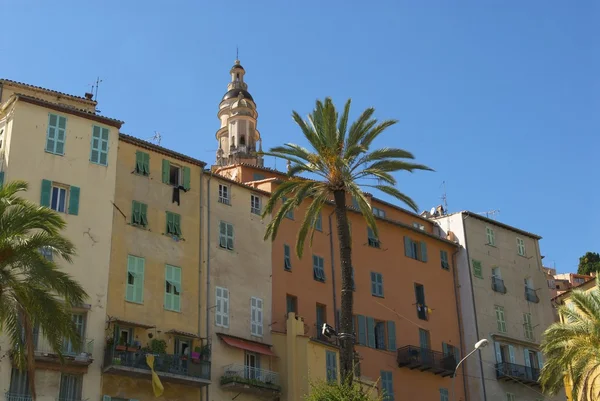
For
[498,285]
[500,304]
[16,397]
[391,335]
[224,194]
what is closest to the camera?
[16,397]

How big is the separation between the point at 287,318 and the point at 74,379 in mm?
11984

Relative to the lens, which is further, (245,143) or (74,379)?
(245,143)

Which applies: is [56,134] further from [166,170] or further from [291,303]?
[291,303]

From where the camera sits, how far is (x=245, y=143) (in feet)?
264

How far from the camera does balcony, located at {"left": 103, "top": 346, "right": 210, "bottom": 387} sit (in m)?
36.9

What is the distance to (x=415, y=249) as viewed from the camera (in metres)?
55.7

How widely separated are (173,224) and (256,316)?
20.2ft

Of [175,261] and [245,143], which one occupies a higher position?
[245,143]

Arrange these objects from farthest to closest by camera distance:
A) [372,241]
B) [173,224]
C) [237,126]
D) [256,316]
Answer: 1. [237,126]
2. [372,241]
3. [256,316]
4. [173,224]

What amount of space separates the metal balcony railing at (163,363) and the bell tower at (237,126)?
3915cm

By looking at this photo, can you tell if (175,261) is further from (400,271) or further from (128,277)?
(400,271)

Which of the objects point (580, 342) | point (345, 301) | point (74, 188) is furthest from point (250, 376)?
point (580, 342)

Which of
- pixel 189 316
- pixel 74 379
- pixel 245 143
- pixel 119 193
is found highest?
pixel 245 143

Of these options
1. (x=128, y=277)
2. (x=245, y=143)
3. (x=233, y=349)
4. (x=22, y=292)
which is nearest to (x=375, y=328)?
(x=233, y=349)
